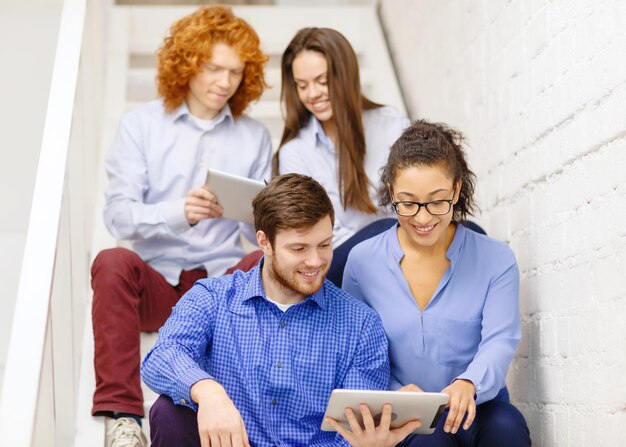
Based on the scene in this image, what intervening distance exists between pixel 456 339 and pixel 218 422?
604 mm

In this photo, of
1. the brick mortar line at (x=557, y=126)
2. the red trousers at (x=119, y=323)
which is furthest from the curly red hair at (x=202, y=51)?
the brick mortar line at (x=557, y=126)

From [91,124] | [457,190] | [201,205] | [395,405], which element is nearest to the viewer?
[395,405]

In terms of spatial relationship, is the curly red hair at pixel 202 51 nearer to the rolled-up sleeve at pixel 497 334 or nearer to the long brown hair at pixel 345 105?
the long brown hair at pixel 345 105

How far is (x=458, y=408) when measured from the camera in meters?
1.81

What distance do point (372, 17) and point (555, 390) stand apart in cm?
222

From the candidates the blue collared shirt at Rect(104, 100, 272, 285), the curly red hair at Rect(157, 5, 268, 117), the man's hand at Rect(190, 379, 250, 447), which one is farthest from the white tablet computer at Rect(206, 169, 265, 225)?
the man's hand at Rect(190, 379, 250, 447)

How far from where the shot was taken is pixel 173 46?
109 inches

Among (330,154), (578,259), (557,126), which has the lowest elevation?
(578,259)

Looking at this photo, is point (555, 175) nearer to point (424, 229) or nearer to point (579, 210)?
point (579, 210)

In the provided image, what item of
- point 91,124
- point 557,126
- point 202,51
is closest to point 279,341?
point 557,126

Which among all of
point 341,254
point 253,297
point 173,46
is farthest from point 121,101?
point 253,297

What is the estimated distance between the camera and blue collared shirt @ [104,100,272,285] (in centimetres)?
261

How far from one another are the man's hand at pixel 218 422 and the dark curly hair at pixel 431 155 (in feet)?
2.04

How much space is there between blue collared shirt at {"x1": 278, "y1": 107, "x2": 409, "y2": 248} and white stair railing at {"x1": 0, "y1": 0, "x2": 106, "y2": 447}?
610mm
